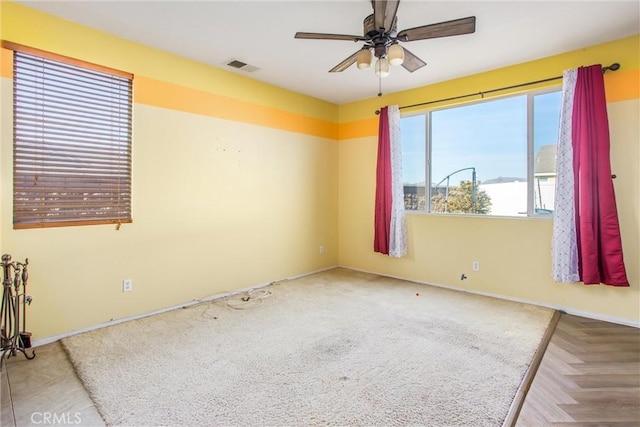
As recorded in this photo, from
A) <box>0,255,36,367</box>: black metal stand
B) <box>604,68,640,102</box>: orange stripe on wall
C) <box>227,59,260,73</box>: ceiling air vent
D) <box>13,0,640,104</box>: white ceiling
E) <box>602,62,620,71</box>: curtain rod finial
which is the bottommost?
<box>0,255,36,367</box>: black metal stand

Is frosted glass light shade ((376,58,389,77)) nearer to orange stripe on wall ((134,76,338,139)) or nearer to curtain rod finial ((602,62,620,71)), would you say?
orange stripe on wall ((134,76,338,139))

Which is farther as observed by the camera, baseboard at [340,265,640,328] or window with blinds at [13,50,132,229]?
baseboard at [340,265,640,328]

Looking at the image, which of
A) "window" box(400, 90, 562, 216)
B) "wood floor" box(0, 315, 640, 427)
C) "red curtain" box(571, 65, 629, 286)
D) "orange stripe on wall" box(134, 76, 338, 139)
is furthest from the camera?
"window" box(400, 90, 562, 216)

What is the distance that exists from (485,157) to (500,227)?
85 centimetres

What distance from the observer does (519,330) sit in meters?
2.93

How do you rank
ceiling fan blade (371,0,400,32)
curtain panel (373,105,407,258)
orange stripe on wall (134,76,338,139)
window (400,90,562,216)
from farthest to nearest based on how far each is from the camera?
curtain panel (373,105,407,258), window (400,90,562,216), orange stripe on wall (134,76,338,139), ceiling fan blade (371,0,400,32)

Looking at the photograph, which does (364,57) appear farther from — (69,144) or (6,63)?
(6,63)

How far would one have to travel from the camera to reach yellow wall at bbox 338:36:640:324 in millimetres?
3068

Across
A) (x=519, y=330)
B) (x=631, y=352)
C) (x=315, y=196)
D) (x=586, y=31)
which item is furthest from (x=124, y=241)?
(x=586, y=31)

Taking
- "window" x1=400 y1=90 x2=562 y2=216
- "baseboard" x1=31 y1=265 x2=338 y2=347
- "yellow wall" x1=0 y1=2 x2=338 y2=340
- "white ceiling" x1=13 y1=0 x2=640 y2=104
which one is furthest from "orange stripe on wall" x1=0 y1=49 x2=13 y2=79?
Result: "window" x1=400 y1=90 x2=562 y2=216

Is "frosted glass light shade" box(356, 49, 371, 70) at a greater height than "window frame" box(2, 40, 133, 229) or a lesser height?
greater

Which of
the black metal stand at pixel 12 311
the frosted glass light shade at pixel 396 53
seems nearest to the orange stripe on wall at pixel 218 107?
the black metal stand at pixel 12 311

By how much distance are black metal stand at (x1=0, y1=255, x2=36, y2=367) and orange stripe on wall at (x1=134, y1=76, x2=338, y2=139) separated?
1.71 meters

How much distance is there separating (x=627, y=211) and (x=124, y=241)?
464 cm
